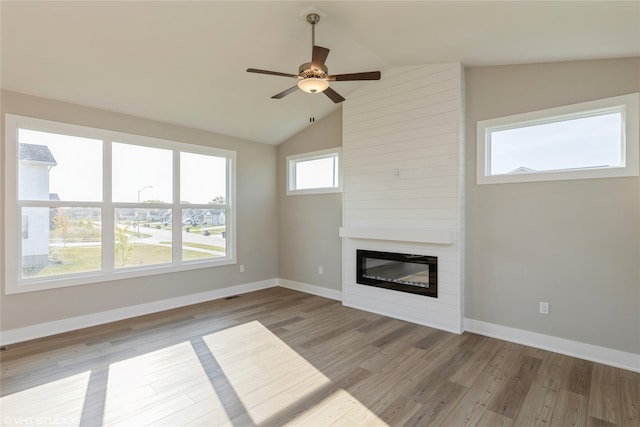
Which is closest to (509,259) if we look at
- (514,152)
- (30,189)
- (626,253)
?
(626,253)

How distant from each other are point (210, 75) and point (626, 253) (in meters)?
4.72

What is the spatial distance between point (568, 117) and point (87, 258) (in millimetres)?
5815

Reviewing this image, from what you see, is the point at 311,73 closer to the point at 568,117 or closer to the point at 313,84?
the point at 313,84

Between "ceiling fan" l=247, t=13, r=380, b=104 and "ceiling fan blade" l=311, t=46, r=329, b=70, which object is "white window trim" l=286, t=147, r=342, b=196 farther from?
"ceiling fan blade" l=311, t=46, r=329, b=70

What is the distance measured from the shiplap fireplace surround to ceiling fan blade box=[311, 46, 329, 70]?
187 centimetres

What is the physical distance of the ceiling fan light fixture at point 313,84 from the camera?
8.85ft

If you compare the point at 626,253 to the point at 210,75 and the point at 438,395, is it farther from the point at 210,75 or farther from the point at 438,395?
the point at 210,75

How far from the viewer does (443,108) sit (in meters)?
3.79

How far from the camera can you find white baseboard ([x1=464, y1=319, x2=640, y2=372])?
2848 mm

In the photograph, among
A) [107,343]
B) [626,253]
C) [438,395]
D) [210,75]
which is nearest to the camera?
[438,395]

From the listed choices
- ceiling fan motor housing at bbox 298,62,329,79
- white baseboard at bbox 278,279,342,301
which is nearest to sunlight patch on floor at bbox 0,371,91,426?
ceiling fan motor housing at bbox 298,62,329,79

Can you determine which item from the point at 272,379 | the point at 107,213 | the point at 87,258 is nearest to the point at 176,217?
the point at 107,213

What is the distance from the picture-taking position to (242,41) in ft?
10.5

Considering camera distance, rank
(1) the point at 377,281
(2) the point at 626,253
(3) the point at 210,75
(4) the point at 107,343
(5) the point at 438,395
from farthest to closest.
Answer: (1) the point at 377,281
(3) the point at 210,75
(4) the point at 107,343
(2) the point at 626,253
(5) the point at 438,395
